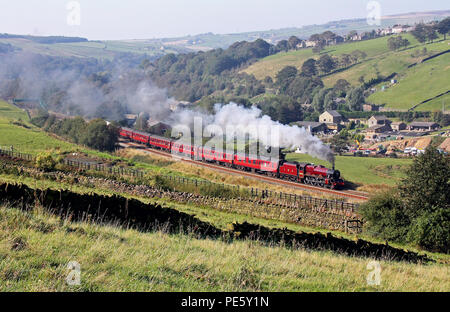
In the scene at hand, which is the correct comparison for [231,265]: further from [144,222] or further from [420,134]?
[420,134]

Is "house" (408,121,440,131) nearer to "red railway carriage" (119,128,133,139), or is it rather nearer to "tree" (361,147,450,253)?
"red railway carriage" (119,128,133,139)

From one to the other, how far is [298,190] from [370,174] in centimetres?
1836

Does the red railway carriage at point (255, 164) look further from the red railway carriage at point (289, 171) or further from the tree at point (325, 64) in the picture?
the tree at point (325, 64)

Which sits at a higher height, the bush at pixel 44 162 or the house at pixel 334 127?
the bush at pixel 44 162

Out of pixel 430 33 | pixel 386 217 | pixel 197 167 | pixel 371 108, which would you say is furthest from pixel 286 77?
pixel 386 217

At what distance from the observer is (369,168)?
5809 centimetres

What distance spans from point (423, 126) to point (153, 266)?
98942mm

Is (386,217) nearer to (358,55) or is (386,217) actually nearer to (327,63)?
(327,63)

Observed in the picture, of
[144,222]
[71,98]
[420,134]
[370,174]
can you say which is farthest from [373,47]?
[144,222]

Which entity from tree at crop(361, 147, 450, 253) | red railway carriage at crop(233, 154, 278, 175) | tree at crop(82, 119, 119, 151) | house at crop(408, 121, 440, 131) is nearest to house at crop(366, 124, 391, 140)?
house at crop(408, 121, 440, 131)

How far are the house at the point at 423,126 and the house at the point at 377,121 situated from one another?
19.9ft

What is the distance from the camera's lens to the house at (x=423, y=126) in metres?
93.9

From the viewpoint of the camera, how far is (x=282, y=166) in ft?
150

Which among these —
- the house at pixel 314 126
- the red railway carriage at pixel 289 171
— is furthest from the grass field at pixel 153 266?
the house at pixel 314 126
